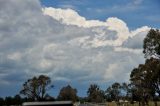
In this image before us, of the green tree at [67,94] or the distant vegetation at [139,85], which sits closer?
the distant vegetation at [139,85]

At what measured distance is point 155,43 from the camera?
81312 mm

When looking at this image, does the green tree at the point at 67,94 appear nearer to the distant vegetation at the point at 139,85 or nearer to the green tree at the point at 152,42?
the distant vegetation at the point at 139,85

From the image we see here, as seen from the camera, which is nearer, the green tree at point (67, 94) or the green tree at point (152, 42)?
the green tree at point (152, 42)

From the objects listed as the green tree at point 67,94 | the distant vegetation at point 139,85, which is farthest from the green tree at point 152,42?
the green tree at point 67,94

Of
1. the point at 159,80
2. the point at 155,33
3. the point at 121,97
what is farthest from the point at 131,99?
the point at 155,33

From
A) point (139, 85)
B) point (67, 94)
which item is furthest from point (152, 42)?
point (67, 94)

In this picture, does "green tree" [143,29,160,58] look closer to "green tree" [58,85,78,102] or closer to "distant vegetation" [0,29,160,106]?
"distant vegetation" [0,29,160,106]

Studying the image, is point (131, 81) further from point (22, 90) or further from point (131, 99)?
point (22, 90)

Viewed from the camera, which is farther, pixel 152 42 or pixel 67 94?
pixel 67 94

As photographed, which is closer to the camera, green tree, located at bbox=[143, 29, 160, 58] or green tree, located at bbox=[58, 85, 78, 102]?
green tree, located at bbox=[143, 29, 160, 58]

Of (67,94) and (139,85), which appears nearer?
(139,85)

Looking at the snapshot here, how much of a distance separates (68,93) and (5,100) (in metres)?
49.7

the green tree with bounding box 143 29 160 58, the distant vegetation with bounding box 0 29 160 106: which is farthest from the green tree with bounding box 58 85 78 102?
the green tree with bounding box 143 29 160 58

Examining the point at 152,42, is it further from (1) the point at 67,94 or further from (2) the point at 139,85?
(1) the point at 67,94
